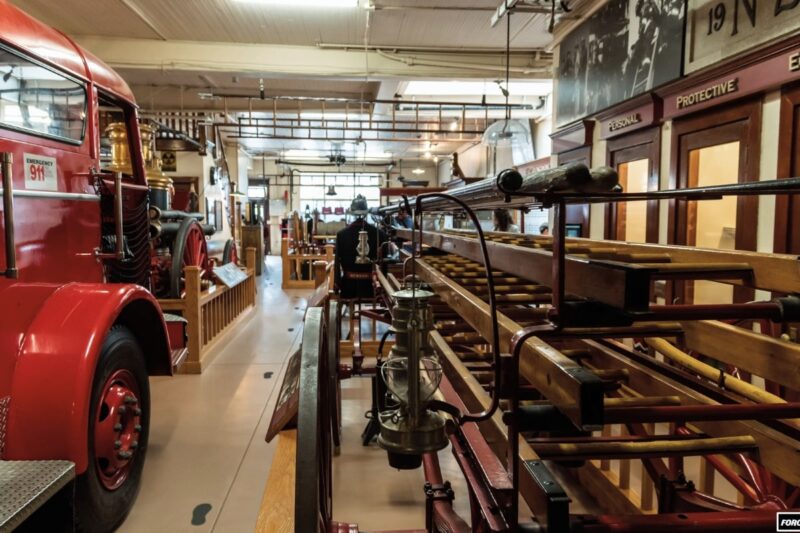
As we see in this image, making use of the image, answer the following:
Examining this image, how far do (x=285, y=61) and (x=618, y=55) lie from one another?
4.48 meters

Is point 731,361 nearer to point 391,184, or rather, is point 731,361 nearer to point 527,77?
point 527,77

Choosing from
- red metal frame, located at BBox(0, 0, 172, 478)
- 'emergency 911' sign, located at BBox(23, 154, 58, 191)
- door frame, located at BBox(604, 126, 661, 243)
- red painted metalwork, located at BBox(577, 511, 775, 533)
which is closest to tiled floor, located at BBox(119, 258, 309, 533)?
red metal frame, located at BBox(0, 0, 172, 478)

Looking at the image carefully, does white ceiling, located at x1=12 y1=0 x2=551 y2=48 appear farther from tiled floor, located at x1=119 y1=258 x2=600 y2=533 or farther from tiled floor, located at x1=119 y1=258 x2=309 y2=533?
tiled floor, located at x1=119 y1=258 x2=600 y2=533

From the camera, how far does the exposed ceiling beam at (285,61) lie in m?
6.98

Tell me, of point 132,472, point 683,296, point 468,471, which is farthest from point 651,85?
point 132,472

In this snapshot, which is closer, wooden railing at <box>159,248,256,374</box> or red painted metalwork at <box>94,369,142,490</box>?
red painted metalwork at <box>94,369,142,490</box>

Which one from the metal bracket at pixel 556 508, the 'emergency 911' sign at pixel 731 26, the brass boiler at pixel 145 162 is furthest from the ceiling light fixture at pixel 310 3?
the metal bracket at pixel 556 508

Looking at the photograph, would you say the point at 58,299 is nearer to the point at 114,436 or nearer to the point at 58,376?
the point at 58,376

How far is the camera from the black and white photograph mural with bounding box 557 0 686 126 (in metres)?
4.09

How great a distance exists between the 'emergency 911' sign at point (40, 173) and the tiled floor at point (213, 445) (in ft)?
5.84

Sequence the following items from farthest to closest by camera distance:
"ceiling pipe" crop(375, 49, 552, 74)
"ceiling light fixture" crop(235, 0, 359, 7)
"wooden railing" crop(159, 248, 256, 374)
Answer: "ceiling pipe" crop(375, 49, 552, 74), "ceiling light fixture" crop(235, 0, 359, 7), "wooden railing" crop(159, 248, 256, 374)

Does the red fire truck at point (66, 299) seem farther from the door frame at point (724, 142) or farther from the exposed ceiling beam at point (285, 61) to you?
the exposed ceiling beam at point (285, 61)

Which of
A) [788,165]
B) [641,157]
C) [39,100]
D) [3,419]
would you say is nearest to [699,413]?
[3,419]

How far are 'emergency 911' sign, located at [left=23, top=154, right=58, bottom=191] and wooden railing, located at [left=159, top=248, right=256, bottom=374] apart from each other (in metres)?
2.36
